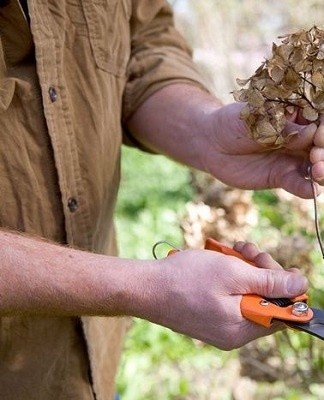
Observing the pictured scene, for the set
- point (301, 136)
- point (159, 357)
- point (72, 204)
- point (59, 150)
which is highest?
point (301, 136)

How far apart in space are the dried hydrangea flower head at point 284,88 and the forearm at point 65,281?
341 millimetres

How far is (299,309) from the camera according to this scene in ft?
4.86

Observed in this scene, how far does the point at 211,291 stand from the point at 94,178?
52 cm

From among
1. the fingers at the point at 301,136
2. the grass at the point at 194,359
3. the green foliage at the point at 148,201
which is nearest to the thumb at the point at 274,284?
the fingers at the point at 301,136

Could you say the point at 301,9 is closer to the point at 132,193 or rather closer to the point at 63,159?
the point at 132,193

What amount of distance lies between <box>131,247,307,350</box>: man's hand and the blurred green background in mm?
1176

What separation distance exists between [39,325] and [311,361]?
51.5 inches

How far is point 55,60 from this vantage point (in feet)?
5.96

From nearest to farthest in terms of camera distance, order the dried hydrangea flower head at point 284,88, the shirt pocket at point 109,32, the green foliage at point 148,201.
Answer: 1. the dried hydrangea flower head at point 284,88
2. the shirt pocket at point 109,32
3. the green foliage at point 148,201

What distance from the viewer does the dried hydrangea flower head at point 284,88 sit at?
155cm

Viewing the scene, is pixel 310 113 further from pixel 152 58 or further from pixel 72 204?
pixel 152 58

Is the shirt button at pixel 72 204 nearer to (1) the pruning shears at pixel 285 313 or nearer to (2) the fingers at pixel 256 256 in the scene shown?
(2) the fingers at pixel 256 256

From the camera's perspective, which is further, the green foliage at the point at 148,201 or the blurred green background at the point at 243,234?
the green foliage at the point at 148,201

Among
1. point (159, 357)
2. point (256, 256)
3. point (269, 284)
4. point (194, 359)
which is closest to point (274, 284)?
point (269, 284)
